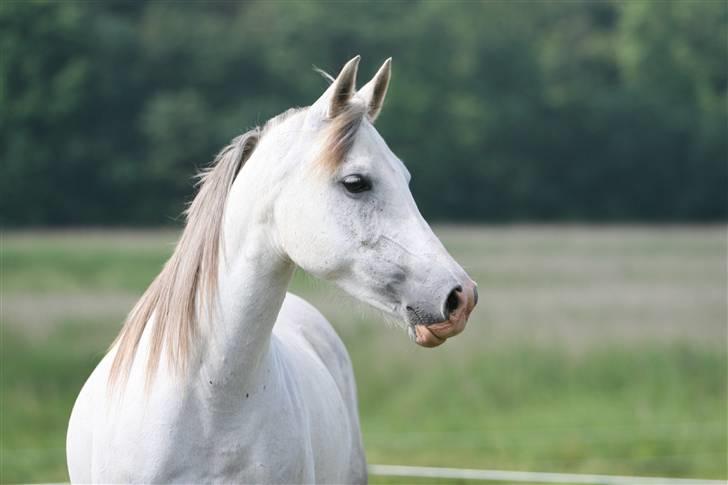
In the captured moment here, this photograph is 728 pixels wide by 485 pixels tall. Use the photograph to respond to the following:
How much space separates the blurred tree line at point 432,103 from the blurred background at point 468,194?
0.04 m

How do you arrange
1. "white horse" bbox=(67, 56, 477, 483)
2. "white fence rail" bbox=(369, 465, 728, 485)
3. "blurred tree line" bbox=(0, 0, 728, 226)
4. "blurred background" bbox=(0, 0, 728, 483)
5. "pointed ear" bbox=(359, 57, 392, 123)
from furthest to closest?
"blurred tree line" bbox=(0, 0, 728, 226)
"blurred background" bbox=(0, 0, 728, 483)
"white fence rail" bbox=(369, 465, 728, 485)
"pointed ear" bbox=(359, 57, 392, 123)
"white horse" bbox=(67, 56, 477, 483)

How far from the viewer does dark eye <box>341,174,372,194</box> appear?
2455mm

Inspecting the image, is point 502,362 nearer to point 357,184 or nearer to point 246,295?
point 246,295

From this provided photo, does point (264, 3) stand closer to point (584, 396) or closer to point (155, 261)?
point (155, 261)

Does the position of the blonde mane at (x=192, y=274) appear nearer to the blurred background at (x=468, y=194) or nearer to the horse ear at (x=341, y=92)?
the horse ear at (x=341, y=92)

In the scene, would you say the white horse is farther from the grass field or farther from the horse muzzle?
the grass field

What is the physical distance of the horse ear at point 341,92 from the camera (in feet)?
8.08

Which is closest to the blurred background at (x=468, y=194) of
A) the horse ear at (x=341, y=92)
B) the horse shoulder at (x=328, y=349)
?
the horse shoulder at (x=328, y=349)

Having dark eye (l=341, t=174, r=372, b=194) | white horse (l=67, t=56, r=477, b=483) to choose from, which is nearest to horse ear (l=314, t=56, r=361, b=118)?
white horse (l=67, t=56, r=477, b=483)

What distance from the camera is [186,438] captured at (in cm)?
262

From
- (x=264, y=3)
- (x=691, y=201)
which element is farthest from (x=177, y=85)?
(x=691, y=201)

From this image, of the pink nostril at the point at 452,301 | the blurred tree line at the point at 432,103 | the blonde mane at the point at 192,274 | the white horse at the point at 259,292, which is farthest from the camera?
the blurred tree line at the point at 432,103

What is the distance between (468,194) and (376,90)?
40.4 feet

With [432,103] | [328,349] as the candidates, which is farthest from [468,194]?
[328,349]
